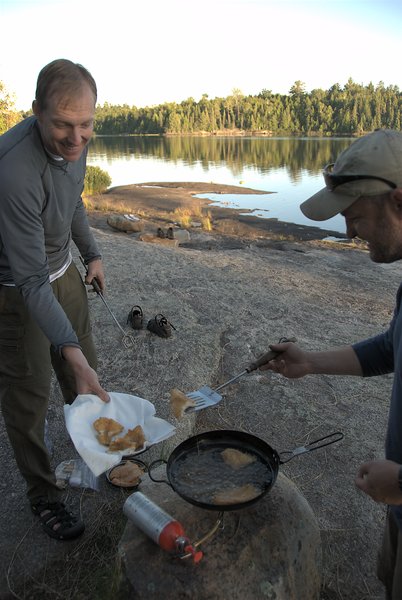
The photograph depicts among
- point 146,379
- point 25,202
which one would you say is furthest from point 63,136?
point 146,379

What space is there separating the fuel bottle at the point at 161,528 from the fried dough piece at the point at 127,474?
38.0 inches

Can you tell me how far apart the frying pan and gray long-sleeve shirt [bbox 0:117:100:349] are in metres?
0.80

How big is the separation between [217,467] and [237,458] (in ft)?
0.35

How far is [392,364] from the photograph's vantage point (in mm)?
2074

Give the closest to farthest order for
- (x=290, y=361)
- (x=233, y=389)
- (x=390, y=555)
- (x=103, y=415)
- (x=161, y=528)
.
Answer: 1. (x=161, y=528)
2. (x=390, y=555)
3. (x=290, y=361)
4. (x=103, y=415)
5. (x=233, y=389)

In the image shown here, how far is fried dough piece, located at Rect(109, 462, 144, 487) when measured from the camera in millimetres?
2918

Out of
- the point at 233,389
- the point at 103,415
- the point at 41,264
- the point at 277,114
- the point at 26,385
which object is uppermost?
the point at 277,114

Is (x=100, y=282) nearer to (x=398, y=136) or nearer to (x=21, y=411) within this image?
(x=21, y=411)

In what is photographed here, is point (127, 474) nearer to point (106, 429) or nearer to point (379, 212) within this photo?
point (106, 429)

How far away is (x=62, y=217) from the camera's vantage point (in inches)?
93.1

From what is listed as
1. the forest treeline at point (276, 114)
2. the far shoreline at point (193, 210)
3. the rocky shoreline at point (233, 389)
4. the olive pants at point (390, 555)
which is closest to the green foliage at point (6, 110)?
the far shoreline at point (193, 210)

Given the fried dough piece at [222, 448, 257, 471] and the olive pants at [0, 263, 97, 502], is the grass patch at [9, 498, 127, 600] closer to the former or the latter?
the olive pants at [0, 263, 97, 502]

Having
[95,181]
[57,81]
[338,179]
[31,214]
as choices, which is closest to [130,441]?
[31,214]

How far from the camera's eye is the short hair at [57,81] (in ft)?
6.41
